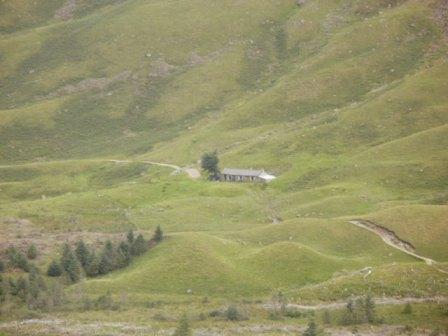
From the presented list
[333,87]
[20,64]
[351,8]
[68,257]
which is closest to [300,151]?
[333,87]

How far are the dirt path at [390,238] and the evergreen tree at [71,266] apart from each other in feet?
118

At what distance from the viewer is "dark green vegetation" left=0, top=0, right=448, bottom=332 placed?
8250cm

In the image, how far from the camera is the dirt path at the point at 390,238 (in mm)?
87725

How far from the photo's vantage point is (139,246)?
90188 mm

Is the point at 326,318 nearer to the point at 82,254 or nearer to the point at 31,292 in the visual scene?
the point at 31,292

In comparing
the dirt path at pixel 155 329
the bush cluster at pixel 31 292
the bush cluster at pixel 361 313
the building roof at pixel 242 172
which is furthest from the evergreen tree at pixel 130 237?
the building roof at pixel 242 172

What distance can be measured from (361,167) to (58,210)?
164ft

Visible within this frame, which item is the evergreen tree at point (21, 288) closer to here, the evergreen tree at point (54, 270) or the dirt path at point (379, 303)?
the evergreen tree at point (54, 270)

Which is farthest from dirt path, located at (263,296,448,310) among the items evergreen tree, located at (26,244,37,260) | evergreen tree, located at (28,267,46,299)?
evergreen tree, located at (26,244,37,260)

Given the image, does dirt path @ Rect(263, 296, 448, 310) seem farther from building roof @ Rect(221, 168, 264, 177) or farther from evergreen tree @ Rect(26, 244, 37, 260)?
building roof @ Rect(221, 168, 264, 177)

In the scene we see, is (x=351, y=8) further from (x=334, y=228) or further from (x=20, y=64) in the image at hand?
(x=334, y=228)

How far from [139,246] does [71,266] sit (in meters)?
9.32

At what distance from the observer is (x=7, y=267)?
283 ft

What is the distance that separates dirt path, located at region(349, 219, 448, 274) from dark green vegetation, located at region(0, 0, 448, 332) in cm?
112
